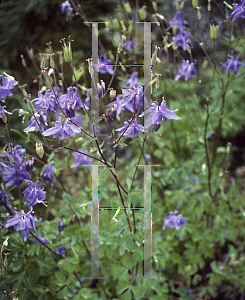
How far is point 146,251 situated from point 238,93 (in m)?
1.68

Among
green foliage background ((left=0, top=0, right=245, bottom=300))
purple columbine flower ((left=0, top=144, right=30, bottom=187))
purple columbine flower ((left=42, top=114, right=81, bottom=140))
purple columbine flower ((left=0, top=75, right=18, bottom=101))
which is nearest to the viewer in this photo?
purple columbine flower ((left=42, top=114, right=81, bottom=140))

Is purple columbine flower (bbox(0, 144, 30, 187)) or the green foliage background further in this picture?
the green foliage background

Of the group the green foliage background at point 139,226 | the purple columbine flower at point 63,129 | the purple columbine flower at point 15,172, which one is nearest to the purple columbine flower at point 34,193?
the purple columbine flower at point 15,172

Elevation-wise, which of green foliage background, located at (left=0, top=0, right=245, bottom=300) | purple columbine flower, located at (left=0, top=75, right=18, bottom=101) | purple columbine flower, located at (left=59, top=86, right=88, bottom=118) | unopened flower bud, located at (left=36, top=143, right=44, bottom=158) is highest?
purple columbine flower, located at (left=0, top=75, right=18, bottom=101)

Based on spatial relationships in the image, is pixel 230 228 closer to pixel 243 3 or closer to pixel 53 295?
pixel 53 295

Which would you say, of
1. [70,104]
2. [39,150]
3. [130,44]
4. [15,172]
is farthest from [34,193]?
[130,44]

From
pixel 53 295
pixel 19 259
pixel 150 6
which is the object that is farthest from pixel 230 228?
pixel 150 6

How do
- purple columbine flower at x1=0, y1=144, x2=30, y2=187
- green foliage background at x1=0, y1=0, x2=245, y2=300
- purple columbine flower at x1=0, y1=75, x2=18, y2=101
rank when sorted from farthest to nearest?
green foliage background at x1=0, y1=0, x2=245, y2=300, purple columbine flower at x1=0, y1=144, x2=30, y2=187, purple columbine flower at x1=0, y1=75, x2=18, y2=101

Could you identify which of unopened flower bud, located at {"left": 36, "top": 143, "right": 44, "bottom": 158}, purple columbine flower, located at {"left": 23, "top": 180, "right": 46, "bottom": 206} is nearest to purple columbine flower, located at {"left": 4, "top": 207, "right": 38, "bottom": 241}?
purple columbine flower, located at {"left": 23, "top": 180, "right": 46, "bottom": 206}

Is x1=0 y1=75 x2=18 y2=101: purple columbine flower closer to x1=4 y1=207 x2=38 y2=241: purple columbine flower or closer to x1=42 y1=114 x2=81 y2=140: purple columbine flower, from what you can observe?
x1=42 y1=114 x2=81 y2=140: purple columbine flower

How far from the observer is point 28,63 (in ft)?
7.57

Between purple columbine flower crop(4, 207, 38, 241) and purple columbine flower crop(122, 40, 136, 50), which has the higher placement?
purple columbine flower crop(122, 40, 136, 50)

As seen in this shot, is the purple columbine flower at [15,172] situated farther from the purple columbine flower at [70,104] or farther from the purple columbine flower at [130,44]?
the purple columbine flower at [130,44]

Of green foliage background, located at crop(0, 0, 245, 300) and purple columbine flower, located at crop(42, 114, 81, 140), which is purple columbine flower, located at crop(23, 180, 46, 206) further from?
purple columbine flower, located at crop(42, 114, 81, 140)
